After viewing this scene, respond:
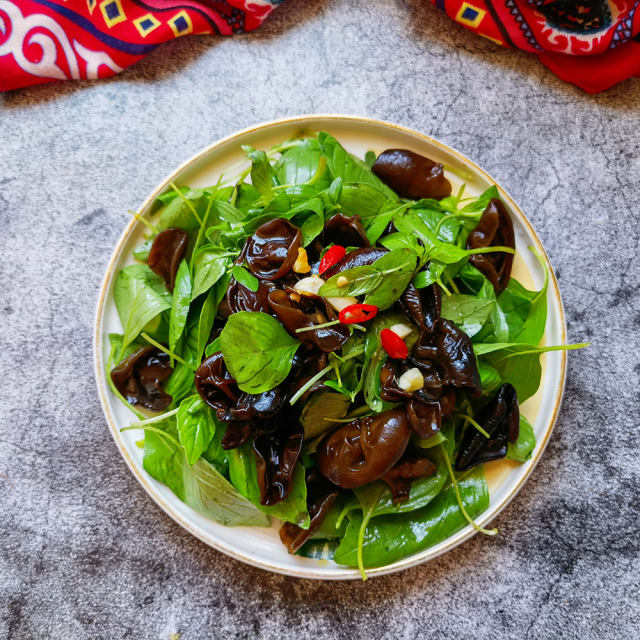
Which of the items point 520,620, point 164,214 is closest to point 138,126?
point 164,214

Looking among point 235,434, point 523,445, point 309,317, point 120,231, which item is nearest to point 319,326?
point 309,317

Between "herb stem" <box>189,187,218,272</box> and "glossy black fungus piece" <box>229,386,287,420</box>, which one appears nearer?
"glossy black fungus piece" <box>229,386,287,420</box>

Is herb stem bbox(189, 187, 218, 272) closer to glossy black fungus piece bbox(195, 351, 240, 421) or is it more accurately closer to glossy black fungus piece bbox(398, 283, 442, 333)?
glossy black fungus piece bbox(195, 351, 240, 421)

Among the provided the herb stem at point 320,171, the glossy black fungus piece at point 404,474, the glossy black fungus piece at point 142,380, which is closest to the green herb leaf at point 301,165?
the herb stem at point 320,171

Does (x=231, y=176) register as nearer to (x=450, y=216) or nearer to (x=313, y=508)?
(x=450, y=216)

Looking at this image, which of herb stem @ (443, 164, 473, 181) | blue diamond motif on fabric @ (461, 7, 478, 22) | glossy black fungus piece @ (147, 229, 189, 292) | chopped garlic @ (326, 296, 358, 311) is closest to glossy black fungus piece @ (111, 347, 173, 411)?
glossy black fungus piece @ (147, 229, 189, 292)

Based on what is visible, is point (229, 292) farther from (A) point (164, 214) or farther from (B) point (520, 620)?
(B) point (520, 620)
